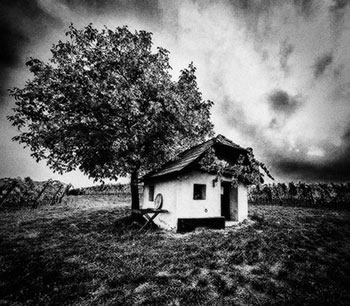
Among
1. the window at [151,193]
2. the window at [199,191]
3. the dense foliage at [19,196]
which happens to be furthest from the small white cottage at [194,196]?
the dense foliage at [19,196]

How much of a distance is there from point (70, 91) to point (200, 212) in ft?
31.9

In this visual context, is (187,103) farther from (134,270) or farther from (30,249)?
(30,249)

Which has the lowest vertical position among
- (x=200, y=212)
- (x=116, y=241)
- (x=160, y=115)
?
(x=116, y=241)

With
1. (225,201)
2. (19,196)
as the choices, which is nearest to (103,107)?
(225,201)

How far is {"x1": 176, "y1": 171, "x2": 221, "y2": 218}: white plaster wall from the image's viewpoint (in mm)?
10461

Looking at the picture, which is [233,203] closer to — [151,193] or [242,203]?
[242,203]

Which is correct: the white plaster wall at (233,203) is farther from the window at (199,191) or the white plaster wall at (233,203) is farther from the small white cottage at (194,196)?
the window at (199,191)

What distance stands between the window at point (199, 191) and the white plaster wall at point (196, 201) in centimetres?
25

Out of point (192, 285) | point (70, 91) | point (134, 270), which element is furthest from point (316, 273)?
point (70, 91)

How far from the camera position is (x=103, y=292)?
423cm

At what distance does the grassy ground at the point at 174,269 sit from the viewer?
408 cm

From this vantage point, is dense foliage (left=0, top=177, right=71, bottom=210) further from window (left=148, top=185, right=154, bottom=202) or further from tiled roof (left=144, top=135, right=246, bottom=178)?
tiled roof (left=144, top=135, right=246, bottom=178)

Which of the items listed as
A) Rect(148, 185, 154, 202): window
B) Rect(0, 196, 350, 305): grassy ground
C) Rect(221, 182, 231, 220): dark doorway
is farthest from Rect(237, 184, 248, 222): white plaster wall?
Rect(148, 185, 154, 202): window

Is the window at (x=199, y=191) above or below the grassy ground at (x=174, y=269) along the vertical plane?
above
